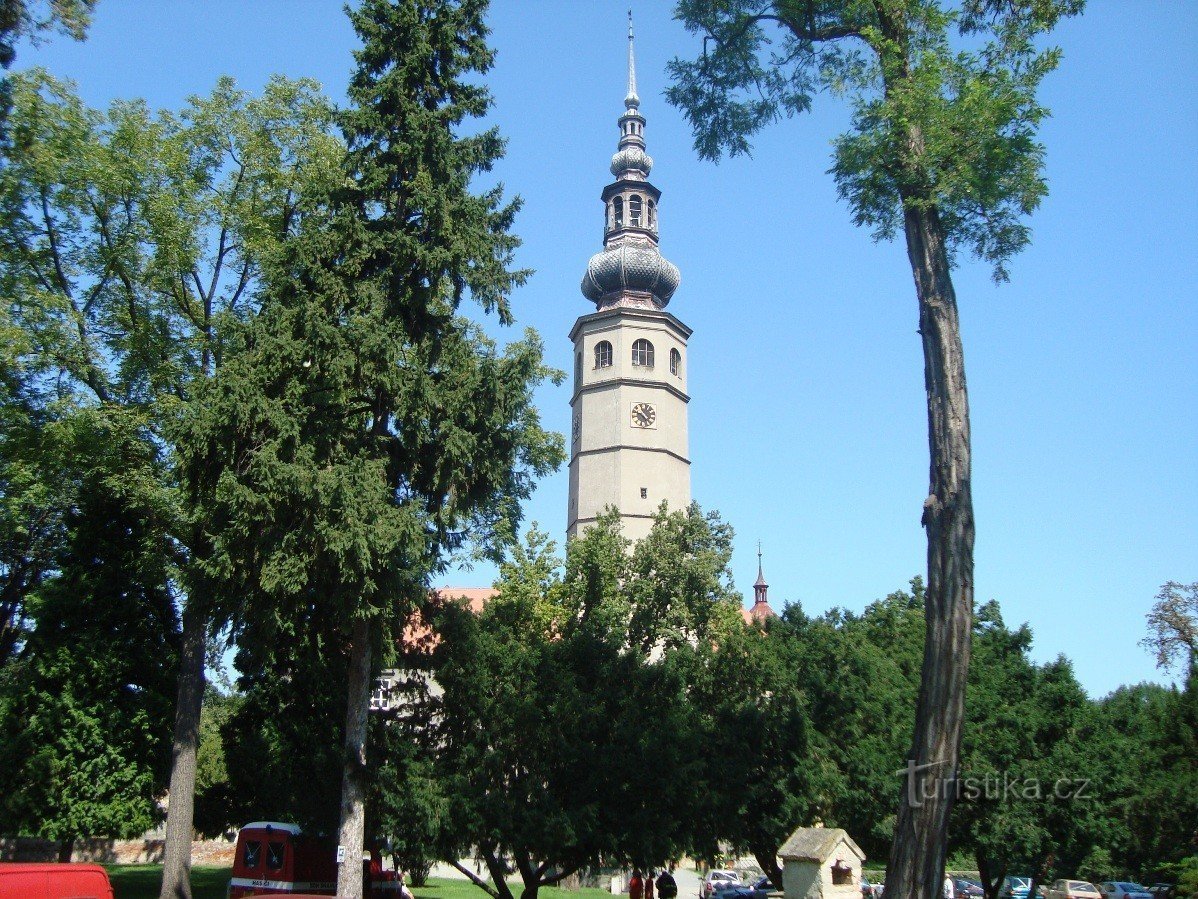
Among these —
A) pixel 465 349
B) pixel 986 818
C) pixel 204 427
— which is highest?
pixel 465 349

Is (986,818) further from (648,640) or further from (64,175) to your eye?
(64,175)

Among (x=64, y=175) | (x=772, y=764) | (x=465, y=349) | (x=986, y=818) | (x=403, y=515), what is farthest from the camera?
(x=986, y=818)

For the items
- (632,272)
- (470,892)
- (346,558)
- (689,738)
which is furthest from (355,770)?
(632,272)

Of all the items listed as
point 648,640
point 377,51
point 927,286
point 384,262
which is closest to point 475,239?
point 384,262

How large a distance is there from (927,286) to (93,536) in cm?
2029

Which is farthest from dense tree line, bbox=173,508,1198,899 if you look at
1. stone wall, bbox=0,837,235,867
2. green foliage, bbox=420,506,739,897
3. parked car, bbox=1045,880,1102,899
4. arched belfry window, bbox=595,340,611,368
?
arched belfry window, bbox=595,340,611,368

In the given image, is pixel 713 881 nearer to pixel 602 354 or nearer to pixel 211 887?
pixel 211 887

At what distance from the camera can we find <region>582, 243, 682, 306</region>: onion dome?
182ft

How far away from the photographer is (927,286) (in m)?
10.7

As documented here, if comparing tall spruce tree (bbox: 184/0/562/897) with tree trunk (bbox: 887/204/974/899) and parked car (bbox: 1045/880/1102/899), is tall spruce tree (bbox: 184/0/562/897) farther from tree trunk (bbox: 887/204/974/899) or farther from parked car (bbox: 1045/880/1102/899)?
parked car (bbox: 1045/880/1102/899)

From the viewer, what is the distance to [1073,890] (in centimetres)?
3609

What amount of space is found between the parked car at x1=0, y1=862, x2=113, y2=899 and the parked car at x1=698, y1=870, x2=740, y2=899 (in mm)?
22842

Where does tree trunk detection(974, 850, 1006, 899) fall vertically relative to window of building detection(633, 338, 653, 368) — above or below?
below

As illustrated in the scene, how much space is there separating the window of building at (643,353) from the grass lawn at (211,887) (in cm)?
2589
